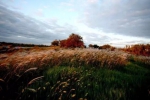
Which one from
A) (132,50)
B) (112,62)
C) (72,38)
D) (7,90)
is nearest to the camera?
(7,90)

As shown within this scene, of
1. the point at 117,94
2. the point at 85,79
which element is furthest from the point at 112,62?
the point at 117,94

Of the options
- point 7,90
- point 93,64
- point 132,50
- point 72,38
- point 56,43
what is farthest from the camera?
point 56,43

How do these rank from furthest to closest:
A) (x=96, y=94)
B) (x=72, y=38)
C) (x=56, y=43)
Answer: (x=56, y=43) → (x=72, y=38) → (x=96, y=94)

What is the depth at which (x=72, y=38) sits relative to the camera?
4659 cm

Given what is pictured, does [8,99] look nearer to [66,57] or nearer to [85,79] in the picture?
[85,79]

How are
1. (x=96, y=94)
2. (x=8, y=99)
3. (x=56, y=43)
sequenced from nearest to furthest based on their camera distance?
1. (x=8, y=99)
2. (x=96, y=94)
3. (x=56, y=43)

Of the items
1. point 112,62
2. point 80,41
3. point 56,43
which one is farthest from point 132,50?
point 56,43

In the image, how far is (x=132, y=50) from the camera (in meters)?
29.8

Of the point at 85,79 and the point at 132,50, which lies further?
the point at 132,50

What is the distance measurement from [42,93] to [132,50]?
30353 mm

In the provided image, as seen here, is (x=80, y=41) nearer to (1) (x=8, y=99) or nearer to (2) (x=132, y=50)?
(2) (x=132, y=50)

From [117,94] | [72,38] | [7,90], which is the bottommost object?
[117,94]

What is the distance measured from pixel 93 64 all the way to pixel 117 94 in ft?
12.4

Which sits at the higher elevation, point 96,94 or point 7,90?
point 7,90
